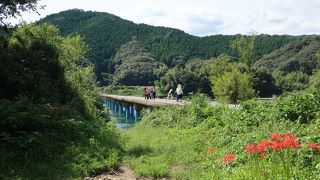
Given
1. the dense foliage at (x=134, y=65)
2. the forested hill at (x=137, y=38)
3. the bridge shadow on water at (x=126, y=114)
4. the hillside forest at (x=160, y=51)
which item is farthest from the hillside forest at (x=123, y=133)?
the forested hill at (x=137, y=38)

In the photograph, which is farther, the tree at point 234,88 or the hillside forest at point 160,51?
the hillside forest at point 160,51

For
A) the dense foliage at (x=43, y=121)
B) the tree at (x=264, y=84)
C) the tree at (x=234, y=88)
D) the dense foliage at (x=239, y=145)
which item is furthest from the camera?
the tree at (x=264, y=84)

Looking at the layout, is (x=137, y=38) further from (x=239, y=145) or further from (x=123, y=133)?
(x=239, y=145)

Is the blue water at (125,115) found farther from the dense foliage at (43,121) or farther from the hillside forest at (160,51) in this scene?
the hillside forest at (160,51)

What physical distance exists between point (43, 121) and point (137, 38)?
6496 inches

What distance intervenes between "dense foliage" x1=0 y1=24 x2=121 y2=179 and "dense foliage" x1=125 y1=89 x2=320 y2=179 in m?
1.50

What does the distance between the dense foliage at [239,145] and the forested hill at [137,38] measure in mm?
124255

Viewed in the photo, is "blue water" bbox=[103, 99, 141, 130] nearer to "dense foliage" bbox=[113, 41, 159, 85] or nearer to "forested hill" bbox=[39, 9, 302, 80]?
"dense foliage" bbox=[113, 41, 159, 85]

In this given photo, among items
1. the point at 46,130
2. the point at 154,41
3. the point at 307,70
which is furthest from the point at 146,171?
the point at 154,41

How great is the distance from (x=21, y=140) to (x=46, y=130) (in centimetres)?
171

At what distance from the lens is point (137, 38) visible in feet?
584

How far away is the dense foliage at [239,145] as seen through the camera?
835cm

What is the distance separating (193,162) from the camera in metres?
13.2

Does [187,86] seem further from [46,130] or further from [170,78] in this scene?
[46,130]
